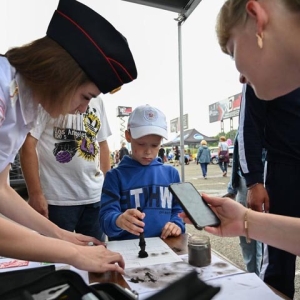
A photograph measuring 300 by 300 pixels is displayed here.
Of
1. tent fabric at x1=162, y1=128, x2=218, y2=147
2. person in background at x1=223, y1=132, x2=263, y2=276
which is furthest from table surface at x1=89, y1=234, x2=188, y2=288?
tent fabric at x1=162, y1=128, x2=218, y2=147

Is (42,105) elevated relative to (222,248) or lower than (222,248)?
elevated

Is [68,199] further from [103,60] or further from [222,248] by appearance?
[222,248]

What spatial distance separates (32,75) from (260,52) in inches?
22.2

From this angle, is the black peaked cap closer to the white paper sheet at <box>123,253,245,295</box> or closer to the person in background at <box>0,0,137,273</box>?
the person in background at <box>0,0,137,273</box>

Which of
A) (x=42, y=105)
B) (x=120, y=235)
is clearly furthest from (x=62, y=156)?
(x=42, y=105)

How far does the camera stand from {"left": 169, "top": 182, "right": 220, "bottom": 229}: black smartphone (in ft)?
2.63

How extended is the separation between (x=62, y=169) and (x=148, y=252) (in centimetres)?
77

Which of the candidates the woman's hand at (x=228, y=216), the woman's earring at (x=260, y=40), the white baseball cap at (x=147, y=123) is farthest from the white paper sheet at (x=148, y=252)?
the woman's earring at (x=260, y=40)

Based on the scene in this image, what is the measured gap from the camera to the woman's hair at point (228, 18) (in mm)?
707

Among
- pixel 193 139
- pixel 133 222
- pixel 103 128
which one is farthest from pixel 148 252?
pixel 193 139

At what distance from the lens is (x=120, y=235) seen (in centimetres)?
123

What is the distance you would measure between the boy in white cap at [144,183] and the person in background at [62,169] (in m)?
0.26

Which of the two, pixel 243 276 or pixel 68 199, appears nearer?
pixel 243 276

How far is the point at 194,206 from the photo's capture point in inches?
33.3
